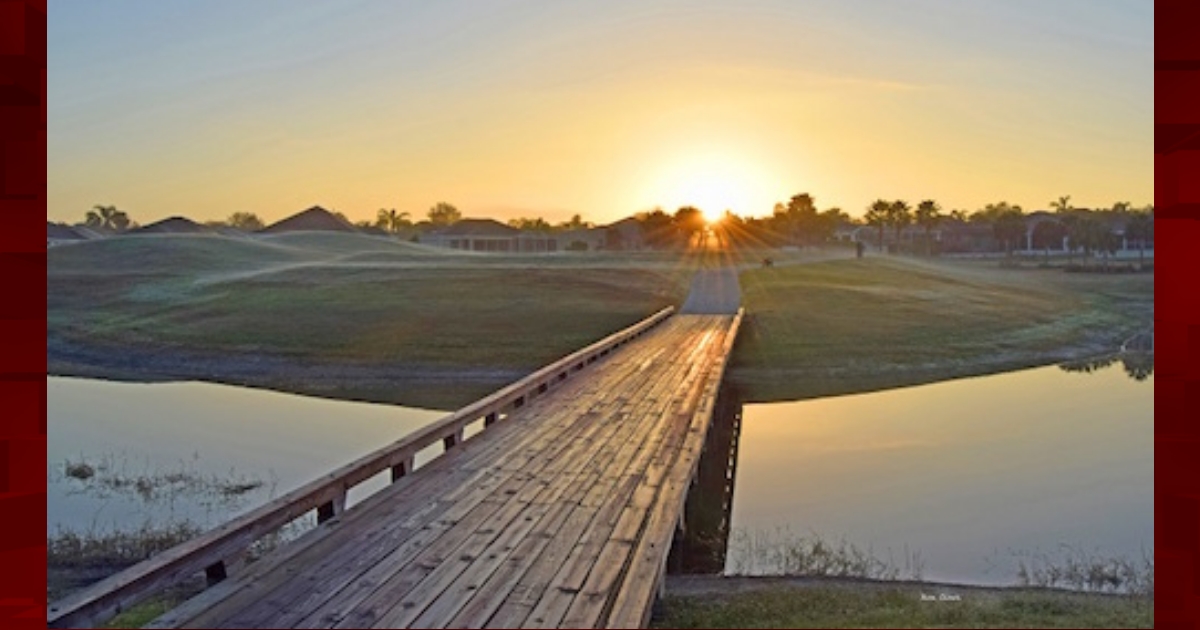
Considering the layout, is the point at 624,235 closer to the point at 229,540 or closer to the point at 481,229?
the point at 481,229

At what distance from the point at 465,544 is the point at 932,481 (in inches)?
408

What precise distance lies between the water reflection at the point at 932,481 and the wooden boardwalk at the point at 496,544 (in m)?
1.69

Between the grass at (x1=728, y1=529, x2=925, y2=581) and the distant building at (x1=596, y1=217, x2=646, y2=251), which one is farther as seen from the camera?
the distant building at (x1=596, y1=217, x2=646, y2=251)

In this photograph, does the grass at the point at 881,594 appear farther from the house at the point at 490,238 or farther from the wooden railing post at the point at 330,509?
the house at the point at 490,238

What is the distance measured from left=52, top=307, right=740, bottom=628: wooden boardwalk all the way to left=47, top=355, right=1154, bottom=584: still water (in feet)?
7.21

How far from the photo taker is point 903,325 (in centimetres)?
3662

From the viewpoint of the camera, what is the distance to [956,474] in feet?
52.7

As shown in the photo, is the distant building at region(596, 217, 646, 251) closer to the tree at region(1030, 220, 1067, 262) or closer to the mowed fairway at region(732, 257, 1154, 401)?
the tree at region(1030, 220, 1067, 262)

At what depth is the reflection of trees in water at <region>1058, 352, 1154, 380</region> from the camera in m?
30.9

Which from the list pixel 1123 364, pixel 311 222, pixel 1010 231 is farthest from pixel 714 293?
pixel 311 222
